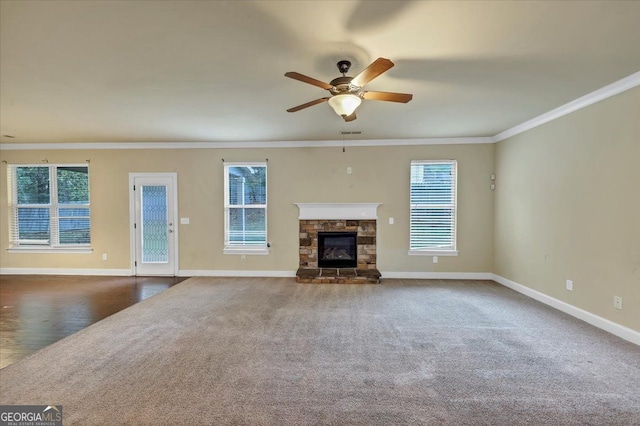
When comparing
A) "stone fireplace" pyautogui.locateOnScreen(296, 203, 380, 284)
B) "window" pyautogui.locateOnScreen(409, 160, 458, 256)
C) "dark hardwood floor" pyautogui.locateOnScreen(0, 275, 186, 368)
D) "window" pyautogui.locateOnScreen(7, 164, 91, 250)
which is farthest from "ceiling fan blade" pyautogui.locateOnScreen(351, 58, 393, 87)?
"window" pyautogui.locateOnScreen(7, 164, 91, 250)

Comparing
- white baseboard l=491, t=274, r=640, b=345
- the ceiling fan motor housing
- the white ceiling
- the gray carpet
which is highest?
the white ceiling

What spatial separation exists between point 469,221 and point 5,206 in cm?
909

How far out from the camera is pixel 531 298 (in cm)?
437

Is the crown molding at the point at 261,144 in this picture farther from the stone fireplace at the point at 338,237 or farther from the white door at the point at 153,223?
the stone fireplace at the point at 338,237

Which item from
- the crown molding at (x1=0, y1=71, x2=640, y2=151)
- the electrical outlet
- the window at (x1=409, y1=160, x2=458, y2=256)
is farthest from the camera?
the window at (x1=409, y1=160, x2=458, y2=256)

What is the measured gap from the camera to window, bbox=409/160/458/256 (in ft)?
18.3

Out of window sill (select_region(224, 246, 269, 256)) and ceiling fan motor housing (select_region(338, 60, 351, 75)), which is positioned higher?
ceiling fan motor housing (select_region(338, 60, 351, 75))

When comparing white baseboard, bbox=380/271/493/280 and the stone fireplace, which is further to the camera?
the stone fireplace

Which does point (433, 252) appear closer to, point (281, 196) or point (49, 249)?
point (281, 196)

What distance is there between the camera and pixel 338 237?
18.8 feet

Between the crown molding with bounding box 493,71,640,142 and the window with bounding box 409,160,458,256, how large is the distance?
49.6 inches

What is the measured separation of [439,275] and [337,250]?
6.45 feet

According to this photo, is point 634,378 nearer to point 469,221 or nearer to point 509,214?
point 509,214

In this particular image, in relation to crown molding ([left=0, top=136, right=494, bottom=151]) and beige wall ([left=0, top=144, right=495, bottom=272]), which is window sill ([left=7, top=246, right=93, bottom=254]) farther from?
crown molding ([left=0, top=136, right=494, bottom=151])
